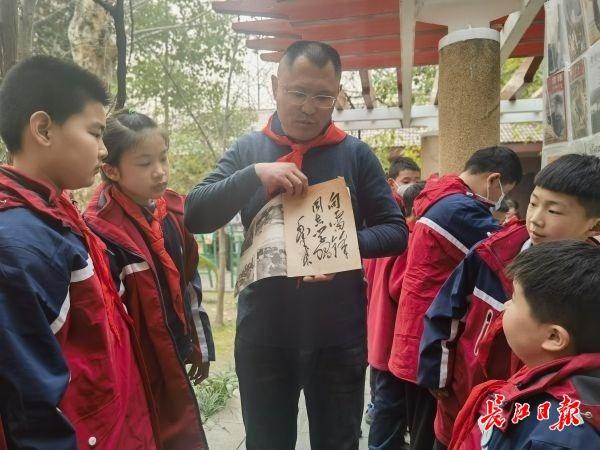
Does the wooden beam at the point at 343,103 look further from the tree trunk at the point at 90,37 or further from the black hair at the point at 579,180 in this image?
the black hair at the point at 579,180

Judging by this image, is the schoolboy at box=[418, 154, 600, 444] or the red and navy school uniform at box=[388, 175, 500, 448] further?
the red and navy school uniform at box=[388, 175, 500, 448]

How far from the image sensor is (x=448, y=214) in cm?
228

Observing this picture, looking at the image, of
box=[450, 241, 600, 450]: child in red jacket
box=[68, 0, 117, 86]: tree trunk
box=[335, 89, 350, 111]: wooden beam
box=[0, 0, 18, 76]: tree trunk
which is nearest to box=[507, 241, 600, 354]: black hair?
box=[450, 241, 600, 450]: child in red jacket

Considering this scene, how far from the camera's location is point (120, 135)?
1.82 m

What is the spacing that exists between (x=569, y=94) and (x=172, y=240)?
1.70m

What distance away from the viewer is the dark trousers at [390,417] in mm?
2758

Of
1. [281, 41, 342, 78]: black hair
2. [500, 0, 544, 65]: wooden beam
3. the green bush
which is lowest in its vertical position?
the green bush

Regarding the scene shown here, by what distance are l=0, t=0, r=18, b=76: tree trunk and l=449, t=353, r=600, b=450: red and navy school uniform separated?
2.03 metres

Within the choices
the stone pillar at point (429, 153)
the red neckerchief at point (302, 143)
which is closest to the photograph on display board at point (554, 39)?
the red neckerchief at point (302, 143)

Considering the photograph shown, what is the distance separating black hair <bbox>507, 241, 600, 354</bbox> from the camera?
1160 millimetres

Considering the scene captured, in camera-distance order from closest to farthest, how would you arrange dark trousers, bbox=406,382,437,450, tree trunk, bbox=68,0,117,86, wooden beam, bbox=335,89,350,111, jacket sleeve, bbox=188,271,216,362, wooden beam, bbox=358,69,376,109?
jacket sleeve, bbox=188,271,216,362, dark trousers, bbox=406,382,437,450, tree trunk, bbox=68,0,117,86, wooden beam, bbox=358,69,376,109, wooden beam, bbox=335,89,350,111

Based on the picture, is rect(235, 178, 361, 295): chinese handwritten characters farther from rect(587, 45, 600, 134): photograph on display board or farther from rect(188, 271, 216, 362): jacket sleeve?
rect(587, 45, 600, 134): photograph on display board

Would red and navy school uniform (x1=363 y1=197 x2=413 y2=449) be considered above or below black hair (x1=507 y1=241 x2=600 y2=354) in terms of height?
below

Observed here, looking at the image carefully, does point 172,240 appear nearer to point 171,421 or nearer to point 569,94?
point 171,421
